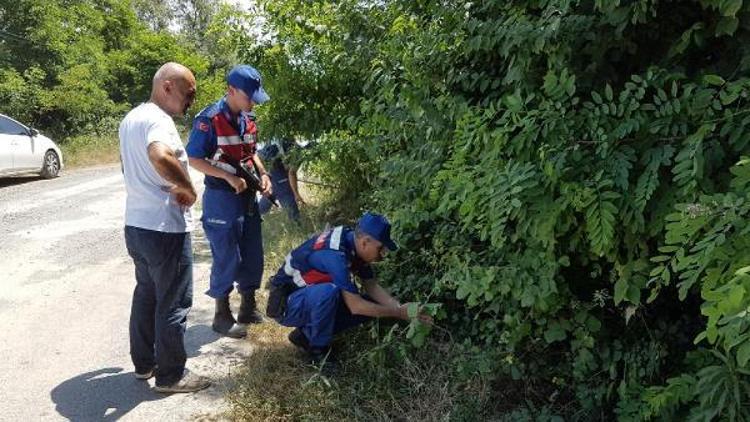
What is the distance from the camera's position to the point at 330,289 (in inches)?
134

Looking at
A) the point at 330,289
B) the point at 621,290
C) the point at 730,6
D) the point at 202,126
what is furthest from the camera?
the point at 202,126

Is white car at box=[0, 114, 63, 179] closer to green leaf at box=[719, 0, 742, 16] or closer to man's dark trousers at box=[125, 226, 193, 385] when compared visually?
man's dark trousers at box=[125, 226, 193, 385]

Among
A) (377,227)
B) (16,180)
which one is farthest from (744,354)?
(16,180)

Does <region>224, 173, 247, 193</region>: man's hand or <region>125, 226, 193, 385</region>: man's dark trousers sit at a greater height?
<region>224, 173, 247, 193</region>: man's hand

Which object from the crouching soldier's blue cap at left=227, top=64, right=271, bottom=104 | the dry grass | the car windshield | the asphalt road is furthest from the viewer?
the dry grass

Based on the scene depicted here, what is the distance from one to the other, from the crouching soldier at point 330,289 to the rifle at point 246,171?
72 centimetres

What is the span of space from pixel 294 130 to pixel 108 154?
49.9ft

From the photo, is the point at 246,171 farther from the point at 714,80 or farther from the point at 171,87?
the point at 714,80

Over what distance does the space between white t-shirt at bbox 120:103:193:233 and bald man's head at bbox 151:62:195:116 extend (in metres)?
0.05

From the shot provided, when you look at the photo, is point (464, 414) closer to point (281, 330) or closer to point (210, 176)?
point (281, 330)

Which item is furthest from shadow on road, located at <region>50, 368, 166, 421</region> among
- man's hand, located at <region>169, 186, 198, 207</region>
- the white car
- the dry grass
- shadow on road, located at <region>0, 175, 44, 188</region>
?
the dry grass

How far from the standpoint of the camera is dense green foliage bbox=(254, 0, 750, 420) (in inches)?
75.6

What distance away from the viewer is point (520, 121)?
2.23 metres

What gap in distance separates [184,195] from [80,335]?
5.45 ft
